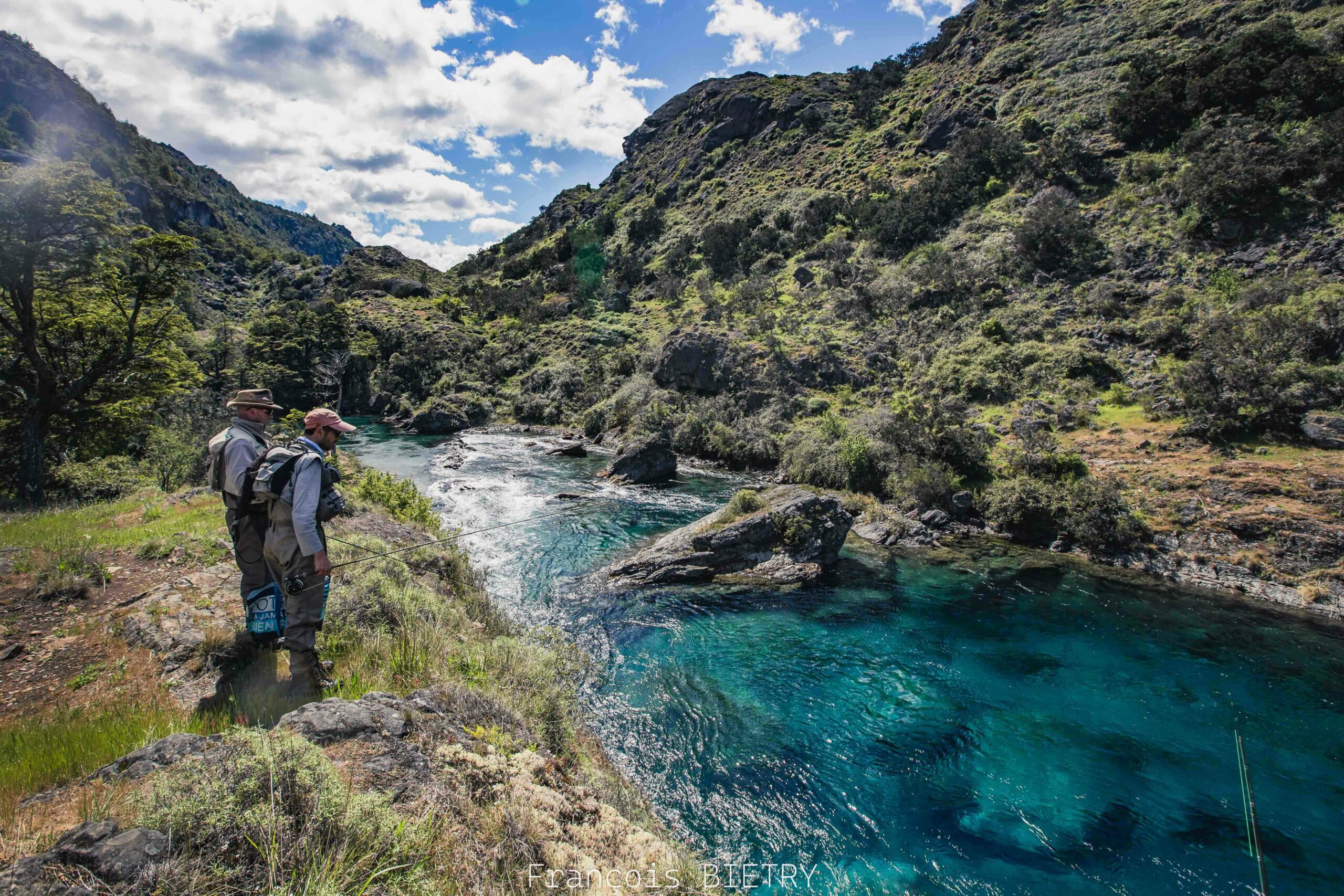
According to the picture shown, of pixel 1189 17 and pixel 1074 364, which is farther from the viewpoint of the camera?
pixel 1189 17

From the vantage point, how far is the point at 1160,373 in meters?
20.5

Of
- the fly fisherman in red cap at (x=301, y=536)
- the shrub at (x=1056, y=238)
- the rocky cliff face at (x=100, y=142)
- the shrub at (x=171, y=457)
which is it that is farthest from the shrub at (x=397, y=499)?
the rocky cliff face at (x=100, y=142)

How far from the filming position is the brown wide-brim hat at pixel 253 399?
199 inches

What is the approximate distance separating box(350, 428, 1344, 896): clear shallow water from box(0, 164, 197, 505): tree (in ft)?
34.5

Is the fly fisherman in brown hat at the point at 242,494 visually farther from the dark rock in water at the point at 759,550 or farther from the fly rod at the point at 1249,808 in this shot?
the fly rod at the point at 1249,808

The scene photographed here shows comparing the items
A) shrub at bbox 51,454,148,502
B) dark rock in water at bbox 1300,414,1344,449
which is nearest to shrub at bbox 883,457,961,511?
dark rock in water at bbox 1300,414,1344,449

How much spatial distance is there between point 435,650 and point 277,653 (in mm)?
1623

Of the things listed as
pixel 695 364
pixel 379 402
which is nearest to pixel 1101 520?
pixel 695 364

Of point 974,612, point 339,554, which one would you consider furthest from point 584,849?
point 974,612

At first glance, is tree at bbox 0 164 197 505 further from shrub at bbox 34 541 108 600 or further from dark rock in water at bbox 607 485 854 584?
dark rock in water at bbox 607 485 854 584

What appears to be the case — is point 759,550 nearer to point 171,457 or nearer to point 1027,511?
point 1027,511

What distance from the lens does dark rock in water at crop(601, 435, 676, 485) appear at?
2450 centimetres

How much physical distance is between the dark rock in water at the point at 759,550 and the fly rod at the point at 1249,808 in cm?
770

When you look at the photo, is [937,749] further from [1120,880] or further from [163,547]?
[163,547]
